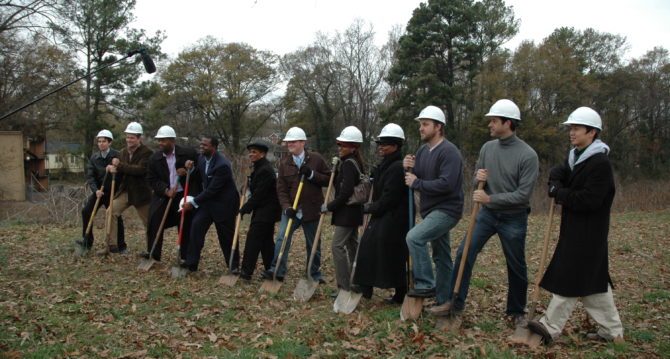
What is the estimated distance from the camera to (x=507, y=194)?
5.65m

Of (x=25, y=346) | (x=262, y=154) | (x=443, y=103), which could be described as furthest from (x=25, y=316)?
(x=443, y=103)

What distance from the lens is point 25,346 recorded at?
548cm

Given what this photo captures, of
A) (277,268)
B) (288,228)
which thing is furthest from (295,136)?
(277,268)

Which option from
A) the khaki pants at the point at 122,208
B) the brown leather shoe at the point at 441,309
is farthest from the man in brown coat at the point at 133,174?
the brown leather shoe at the point at 441,309

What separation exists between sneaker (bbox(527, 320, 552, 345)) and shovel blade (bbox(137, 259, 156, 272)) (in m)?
6.19

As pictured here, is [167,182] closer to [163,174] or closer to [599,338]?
[163,174]

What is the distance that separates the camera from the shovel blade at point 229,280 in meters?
8.37

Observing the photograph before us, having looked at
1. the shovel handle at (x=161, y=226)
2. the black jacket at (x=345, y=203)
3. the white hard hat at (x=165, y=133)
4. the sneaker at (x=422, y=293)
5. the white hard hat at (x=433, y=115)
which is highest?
the white hard hat at (x=433, y=115)

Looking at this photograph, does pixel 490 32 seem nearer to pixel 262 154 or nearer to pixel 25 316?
pixel 262 154

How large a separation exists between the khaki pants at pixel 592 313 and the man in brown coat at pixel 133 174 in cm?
702

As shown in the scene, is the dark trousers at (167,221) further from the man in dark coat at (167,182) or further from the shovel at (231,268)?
the shovel at (231,268)

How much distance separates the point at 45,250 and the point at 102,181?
2.07 m

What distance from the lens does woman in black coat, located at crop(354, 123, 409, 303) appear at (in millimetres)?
6484

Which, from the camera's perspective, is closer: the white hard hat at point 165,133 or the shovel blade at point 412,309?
the shovel blade at point 412,309
